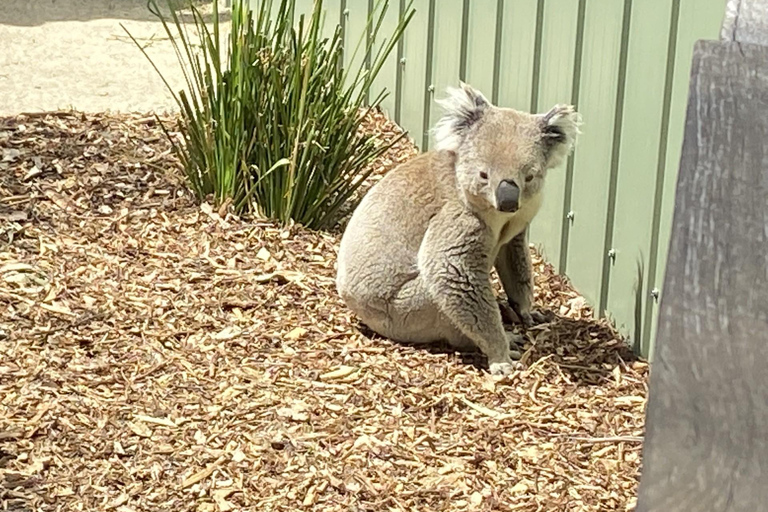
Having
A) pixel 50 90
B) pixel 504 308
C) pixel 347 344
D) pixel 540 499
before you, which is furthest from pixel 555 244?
pixel 50 90

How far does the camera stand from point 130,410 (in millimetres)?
4191

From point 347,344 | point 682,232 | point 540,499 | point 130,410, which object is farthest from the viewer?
point 347,344

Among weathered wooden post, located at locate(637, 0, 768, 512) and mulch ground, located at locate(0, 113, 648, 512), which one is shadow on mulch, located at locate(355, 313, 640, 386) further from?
weathered wooden post, located at locate(637, 0, 768, 512)

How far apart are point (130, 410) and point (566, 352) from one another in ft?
5.95

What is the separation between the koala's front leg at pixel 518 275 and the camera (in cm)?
508

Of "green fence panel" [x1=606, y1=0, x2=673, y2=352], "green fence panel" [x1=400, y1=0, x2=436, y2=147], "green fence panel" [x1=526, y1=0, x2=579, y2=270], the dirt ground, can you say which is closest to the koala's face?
"green fence panel" [x1=606, y1=0, x2=673, y2=352]

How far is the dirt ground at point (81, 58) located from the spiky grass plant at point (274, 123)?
1976 mm

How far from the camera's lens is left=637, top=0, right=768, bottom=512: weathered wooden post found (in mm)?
1113

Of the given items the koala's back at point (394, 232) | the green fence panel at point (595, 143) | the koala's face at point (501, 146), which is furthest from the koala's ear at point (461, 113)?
the green fence panel at point (595, 143)

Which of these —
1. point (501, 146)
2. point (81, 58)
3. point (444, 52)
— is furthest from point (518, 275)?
point (81, 58)

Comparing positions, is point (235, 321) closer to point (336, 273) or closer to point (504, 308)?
point (336, 273)

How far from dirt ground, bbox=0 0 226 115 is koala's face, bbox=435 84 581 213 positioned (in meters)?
3.35

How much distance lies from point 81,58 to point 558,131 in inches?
195

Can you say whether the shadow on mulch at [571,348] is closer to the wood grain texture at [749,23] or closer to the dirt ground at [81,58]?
the dirt ground at [81,58]
